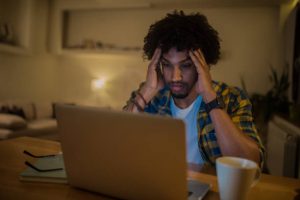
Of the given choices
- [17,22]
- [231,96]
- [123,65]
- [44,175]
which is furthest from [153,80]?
[17,22]

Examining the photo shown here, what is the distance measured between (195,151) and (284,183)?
341 millimetres

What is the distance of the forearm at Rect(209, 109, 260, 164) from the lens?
97 centimetres

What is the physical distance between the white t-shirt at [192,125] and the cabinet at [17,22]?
11.4 feet

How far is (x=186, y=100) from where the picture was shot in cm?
117

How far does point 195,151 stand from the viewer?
1102mm

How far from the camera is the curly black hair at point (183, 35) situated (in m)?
1.10

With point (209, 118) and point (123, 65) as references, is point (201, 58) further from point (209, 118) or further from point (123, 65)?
point (123, 65)

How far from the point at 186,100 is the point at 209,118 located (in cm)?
13

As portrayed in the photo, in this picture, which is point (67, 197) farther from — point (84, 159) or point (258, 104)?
point (258, 104)

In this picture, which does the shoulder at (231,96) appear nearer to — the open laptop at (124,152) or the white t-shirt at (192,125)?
the white t-shirt at (192,125)

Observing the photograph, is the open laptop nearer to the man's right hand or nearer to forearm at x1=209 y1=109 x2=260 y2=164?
forearm at x1=209 y1=109 x2=260 y2=164

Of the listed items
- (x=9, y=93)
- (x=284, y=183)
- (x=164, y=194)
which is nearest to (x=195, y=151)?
(x=284, y=183)

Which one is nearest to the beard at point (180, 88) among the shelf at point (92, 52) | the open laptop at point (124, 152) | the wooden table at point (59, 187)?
the wooden table at point (59, 187)

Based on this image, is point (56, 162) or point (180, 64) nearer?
point (56, 162)
